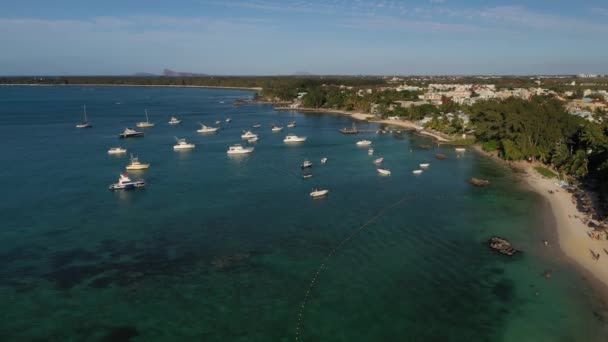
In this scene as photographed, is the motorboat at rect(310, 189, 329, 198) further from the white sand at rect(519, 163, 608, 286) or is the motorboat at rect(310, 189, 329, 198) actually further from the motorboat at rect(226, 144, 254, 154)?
the motorboat at rect(226, 144, 254, 154)

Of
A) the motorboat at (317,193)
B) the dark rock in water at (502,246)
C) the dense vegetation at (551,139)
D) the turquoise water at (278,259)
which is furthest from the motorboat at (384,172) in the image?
the dark rock in water at (502,246)

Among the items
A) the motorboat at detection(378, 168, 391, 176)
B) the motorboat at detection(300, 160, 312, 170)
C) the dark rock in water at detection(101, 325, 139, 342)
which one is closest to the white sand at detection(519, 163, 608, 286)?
the motorboat at detection(378, 168, 391, 176)

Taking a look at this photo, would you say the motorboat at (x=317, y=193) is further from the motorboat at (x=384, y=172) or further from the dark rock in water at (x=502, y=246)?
the dark rock in water at (x=502, y=246)

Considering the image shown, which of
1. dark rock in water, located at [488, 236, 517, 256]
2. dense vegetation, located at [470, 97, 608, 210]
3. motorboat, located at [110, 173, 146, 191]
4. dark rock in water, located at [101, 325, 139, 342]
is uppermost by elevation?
dense vegetation, located at [470, 97, 608, 210]

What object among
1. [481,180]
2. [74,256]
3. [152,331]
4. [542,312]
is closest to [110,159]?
[74,256]

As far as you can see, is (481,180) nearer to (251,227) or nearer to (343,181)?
(343,181)
